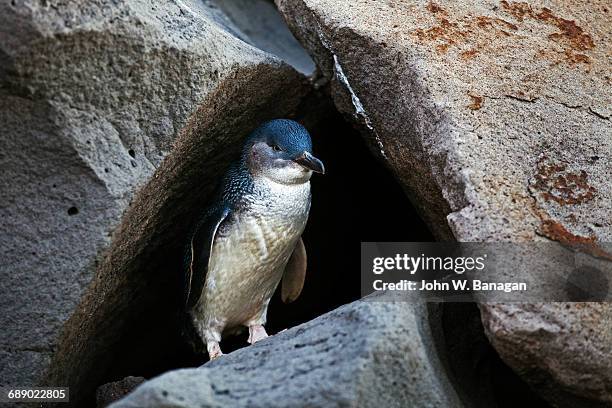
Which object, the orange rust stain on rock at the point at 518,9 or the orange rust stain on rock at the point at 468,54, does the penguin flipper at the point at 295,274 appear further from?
the orange rust stain on rock at the point at 518,9

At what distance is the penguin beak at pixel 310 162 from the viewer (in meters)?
3.55

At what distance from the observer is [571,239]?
9.23 ft

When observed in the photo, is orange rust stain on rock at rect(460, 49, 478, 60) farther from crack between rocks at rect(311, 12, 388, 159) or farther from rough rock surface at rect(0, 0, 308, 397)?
rough rock surface at rect(0, 0, 308, 397)

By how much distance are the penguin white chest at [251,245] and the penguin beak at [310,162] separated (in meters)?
0.17

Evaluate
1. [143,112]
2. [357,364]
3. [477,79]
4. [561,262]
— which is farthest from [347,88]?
[357,364]

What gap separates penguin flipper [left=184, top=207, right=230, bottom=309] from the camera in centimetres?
365

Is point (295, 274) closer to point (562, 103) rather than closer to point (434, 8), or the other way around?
point (434, 8)

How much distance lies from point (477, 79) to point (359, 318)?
112cm

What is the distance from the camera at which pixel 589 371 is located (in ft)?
8.61

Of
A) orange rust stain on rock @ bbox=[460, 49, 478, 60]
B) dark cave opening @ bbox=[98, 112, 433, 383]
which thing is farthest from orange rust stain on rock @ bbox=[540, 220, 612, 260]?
dark cave opening @ bbox=[98, 112, 433, 383]

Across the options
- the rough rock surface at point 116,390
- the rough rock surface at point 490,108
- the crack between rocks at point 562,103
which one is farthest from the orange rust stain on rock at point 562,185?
the rough rock surface at point 116,390

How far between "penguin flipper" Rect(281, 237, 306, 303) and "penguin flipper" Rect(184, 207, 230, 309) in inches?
20.0

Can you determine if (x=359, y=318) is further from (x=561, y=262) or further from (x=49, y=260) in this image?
(x=49, y=260)

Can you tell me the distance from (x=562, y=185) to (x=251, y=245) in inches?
52.3
